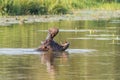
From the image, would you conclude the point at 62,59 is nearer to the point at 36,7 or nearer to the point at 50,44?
the point at 50,44

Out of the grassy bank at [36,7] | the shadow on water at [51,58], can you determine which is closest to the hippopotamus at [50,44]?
the shadow on water at [51,58]

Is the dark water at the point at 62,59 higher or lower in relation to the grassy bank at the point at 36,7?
higher

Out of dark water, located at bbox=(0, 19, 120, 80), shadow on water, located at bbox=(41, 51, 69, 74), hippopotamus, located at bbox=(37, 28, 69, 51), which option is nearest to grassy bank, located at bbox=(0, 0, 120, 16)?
dark water, located at bbox=(0, 19, 120, 80)

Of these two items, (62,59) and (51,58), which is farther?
(51,58)

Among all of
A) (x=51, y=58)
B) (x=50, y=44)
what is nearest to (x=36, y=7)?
(x=50, y=44)

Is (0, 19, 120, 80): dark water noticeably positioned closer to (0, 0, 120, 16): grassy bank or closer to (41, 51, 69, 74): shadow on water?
(41, 51, 69, 74): shadow on water

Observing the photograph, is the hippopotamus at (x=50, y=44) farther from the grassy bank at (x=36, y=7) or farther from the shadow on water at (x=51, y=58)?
the grassy bank at (x=36, y=7)

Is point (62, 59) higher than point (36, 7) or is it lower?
higher

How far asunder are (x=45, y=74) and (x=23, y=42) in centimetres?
788

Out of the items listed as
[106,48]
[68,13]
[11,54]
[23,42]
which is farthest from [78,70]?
[68,13]

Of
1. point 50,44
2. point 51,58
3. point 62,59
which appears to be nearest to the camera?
point 62,59

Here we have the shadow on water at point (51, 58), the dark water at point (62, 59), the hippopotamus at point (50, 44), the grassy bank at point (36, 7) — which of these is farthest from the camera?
the grassy bank at point (36, 7)

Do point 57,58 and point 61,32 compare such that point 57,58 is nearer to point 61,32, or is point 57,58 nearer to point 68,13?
point 61,32

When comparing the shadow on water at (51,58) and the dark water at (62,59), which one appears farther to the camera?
the shadow on water at (51,58)
